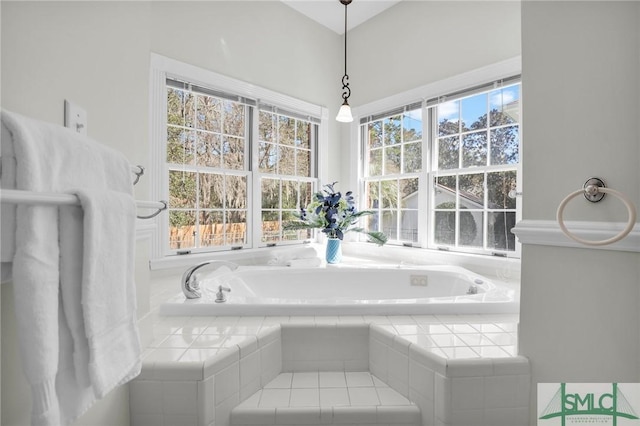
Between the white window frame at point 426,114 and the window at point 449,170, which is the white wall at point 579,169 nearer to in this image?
the white window frame at point 426,114

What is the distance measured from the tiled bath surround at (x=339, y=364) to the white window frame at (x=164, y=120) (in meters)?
1.03

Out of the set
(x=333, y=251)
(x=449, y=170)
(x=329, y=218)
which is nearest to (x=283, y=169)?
(x=329, y=218)

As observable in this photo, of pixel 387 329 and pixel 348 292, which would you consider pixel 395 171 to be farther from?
pixel 387 329

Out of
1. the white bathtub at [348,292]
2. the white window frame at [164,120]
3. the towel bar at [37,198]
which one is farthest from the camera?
the white window frame at [164,120]

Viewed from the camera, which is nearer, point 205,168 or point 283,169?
point 205,168

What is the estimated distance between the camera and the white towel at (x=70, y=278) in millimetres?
586

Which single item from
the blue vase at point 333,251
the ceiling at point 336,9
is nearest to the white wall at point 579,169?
the blue vase at point 333,251

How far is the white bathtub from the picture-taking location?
164cm

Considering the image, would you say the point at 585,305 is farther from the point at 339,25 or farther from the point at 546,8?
the point at 339,25

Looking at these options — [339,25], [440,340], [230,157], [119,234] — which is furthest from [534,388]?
[339,25]

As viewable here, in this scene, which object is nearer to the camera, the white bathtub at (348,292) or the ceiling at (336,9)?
the white bathtub at (348,292)

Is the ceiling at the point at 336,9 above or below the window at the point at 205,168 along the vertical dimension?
above

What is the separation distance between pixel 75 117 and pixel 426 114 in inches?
108

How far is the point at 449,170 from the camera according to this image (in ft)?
9.48
